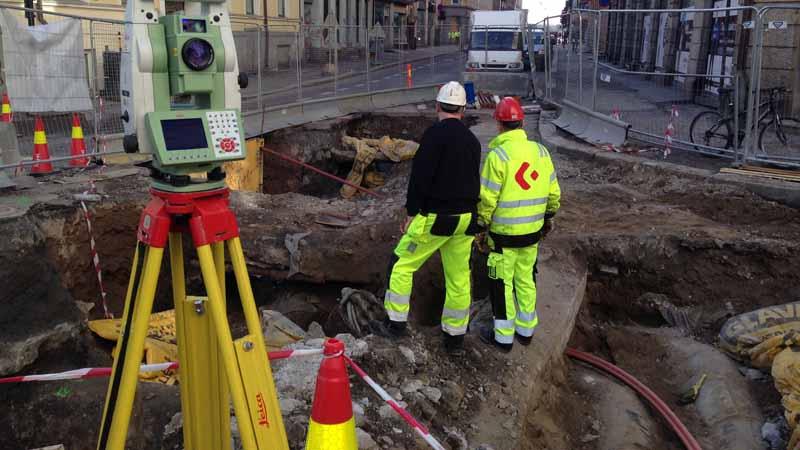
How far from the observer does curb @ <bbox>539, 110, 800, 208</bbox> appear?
29.5ft

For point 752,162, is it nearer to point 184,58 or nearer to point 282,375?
point 282,375

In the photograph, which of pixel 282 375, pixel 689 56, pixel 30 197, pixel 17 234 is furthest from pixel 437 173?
pixel 689 56

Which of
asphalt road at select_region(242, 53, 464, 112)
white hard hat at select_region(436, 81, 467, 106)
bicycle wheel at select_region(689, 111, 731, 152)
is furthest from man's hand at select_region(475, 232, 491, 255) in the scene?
asphalt road at select_region(242, 53, 464, 112)

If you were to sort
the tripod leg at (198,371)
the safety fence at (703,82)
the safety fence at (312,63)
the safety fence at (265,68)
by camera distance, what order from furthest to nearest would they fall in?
the safety fence at (312,63)
the safety fence at (703,82)
the safety fence at (265,68)
the tripod leg at (198,371)

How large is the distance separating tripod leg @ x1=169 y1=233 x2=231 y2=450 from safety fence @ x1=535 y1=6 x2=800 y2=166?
Result: 9.47 m

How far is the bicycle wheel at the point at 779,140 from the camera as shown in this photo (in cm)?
1088

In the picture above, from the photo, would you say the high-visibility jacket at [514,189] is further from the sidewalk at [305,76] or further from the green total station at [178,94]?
the sidewalk at [305,76]

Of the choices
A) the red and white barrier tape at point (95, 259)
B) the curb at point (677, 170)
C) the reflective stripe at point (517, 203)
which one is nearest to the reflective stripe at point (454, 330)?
the reflective stripe at point (517, 203)

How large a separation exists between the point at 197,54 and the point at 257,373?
1.28m

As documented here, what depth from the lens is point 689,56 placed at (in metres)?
18.8

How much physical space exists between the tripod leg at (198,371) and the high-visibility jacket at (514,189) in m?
2.68

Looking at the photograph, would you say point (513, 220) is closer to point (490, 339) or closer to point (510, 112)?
point (510, 112)

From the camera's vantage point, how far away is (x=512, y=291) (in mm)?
5273

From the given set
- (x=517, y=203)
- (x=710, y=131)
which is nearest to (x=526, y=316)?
(x=517, y=203)
